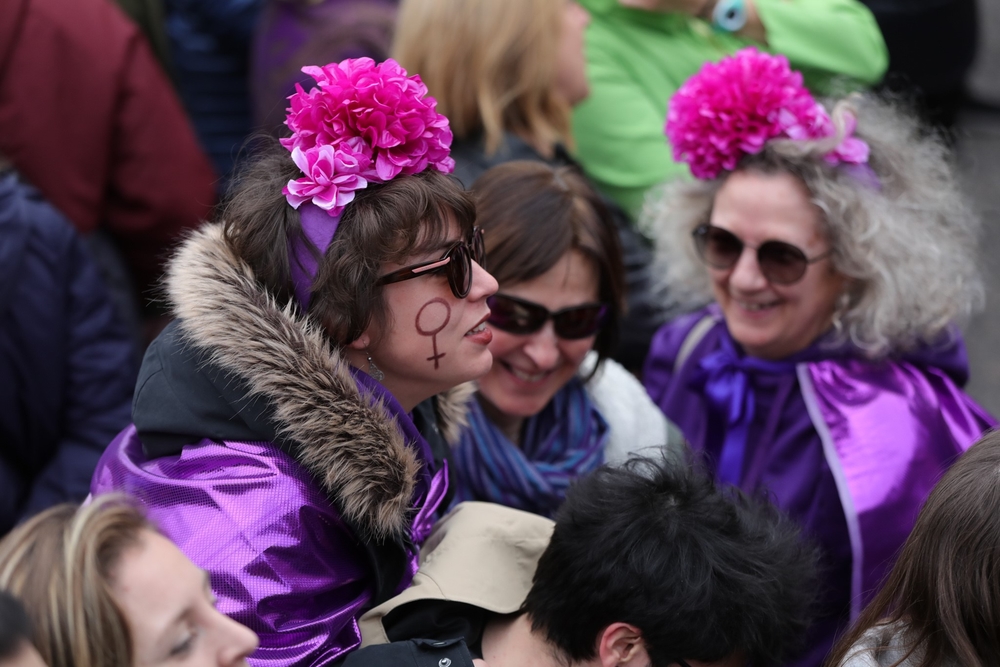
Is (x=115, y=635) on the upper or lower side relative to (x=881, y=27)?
upper

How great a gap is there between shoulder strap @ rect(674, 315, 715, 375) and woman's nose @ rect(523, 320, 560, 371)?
2.65ft

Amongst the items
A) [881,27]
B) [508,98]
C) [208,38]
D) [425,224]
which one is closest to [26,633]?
[425,224]

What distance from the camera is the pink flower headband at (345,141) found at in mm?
1892

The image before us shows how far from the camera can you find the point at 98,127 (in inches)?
132

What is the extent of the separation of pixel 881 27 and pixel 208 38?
9.05ft

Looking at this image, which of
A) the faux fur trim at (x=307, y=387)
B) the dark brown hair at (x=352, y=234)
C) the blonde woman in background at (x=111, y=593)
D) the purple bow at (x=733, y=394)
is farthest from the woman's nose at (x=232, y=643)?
the purple bow at (x=733, y=394)

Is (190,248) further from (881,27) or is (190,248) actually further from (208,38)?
(881,27)

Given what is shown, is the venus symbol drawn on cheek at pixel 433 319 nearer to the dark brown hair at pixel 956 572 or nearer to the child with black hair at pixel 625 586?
the child with black hair at pixel 625 586

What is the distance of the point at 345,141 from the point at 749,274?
129cm

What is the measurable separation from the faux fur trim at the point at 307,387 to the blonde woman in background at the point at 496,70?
4.73 feet

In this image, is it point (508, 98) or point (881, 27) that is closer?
point (508, 98)

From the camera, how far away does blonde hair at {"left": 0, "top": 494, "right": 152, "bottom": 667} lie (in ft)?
4.38

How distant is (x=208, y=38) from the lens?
4.30 m

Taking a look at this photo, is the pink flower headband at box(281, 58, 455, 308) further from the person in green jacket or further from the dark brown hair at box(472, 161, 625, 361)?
the person in green jacket
